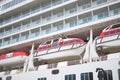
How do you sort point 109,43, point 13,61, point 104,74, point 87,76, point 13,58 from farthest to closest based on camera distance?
point 13,61, point 13,58, point 109,43, point 87,76, point 104,74

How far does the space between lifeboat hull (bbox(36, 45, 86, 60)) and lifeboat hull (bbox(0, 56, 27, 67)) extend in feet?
9.49

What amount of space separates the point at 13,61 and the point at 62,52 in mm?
7634

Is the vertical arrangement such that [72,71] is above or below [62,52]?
below

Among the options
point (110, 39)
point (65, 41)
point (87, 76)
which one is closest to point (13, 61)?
point (65, 41)

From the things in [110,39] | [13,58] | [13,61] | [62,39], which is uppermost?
[62,39]

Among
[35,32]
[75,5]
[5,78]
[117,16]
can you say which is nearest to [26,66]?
[5,78]

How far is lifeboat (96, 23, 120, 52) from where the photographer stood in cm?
1934

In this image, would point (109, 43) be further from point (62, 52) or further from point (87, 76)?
point (62, 52)

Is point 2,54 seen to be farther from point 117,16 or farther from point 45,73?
point 117,16

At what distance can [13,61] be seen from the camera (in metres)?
26.8

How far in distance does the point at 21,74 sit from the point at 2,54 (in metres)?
8.36

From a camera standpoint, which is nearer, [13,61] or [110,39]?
[110,39]

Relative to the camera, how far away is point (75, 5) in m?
24.4

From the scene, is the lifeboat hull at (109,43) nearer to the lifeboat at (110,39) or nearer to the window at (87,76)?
the lifeboat at (110,39)
